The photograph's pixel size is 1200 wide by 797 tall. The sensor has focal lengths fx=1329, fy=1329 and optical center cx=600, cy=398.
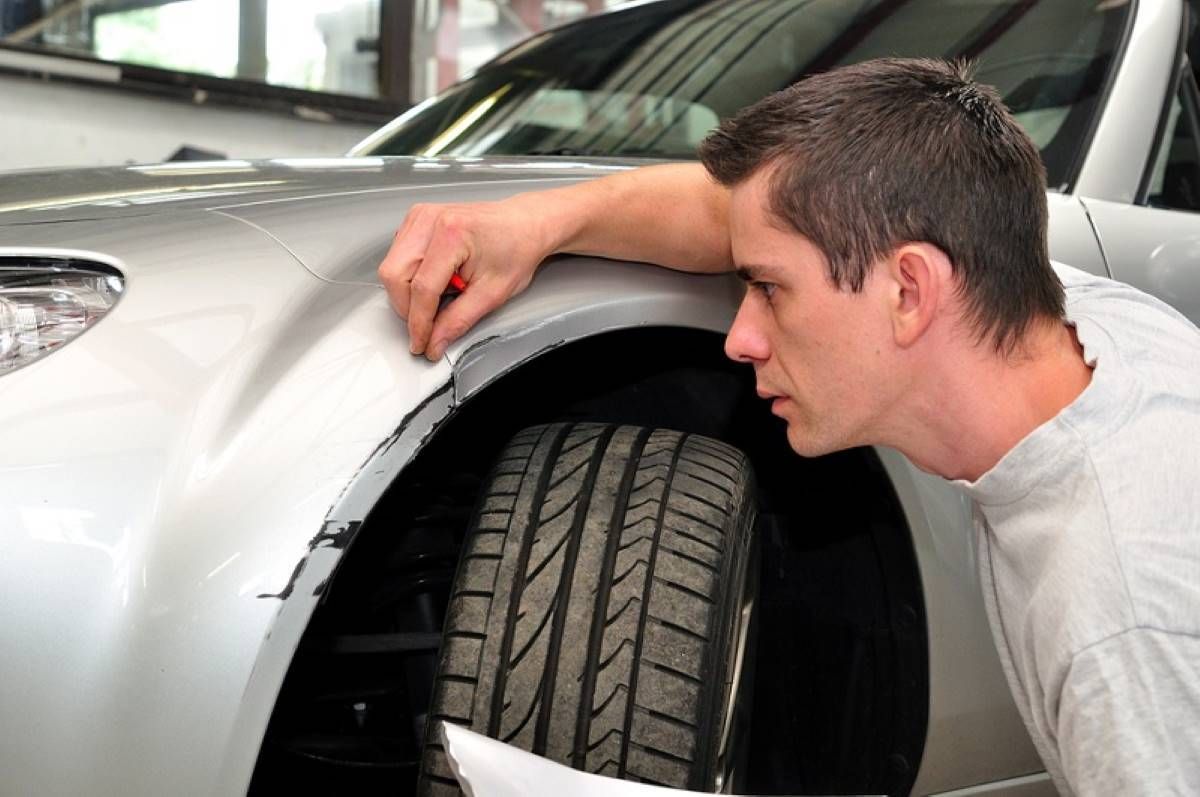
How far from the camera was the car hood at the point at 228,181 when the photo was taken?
1.32 metres

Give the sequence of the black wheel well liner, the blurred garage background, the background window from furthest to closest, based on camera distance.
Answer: the background window
the blurred garage background
the black wheel well liner

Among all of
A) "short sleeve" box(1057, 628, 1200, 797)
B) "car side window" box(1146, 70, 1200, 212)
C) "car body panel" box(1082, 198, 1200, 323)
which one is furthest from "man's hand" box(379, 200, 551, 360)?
"car side window" box(1146, 70, 1200, 212)

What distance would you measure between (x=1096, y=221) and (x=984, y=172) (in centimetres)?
77

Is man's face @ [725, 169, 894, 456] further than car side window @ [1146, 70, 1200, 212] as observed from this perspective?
No

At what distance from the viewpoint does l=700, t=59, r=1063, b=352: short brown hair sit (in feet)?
3.61

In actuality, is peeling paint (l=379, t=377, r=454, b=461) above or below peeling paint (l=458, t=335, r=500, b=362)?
below

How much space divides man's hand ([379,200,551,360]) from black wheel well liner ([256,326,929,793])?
22cm

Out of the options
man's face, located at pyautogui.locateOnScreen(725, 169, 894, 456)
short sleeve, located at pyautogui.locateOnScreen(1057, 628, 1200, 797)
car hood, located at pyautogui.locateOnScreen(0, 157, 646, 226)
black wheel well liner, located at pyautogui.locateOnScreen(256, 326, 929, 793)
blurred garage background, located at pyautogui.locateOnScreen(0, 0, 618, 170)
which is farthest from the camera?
blurred garage background, located at pyautogui.locateOnScreen(0, 0, 618, 170)

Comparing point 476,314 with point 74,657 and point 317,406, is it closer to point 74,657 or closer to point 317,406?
point 317,406

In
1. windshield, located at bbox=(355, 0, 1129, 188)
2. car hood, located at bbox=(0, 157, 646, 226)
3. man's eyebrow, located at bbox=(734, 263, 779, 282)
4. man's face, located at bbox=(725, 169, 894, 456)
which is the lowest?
man's face, located at bbox=(725, 169, 894, 456)

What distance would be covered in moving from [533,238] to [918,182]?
0.38 meters

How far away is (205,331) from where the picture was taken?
44.2 inches

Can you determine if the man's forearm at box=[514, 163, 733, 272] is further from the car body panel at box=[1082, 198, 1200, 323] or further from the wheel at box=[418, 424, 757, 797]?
the car body panel at box=[1082, 198, 1200, 323]

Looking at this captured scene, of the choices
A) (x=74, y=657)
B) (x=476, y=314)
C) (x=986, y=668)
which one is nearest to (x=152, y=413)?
(x=74, y=657)
